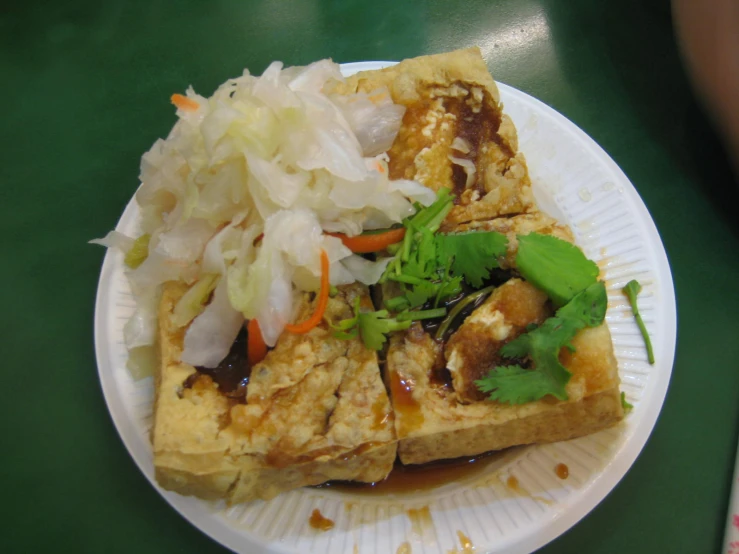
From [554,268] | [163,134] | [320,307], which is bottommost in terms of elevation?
[554,268]

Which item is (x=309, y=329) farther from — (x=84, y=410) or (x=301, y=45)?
(x=301, y=45)

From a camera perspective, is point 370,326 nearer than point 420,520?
Yes

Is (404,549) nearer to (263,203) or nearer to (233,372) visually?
(233,372)

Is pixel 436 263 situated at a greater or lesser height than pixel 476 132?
lesser

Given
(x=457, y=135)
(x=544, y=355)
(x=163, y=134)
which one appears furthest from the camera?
(x=163, y=134)

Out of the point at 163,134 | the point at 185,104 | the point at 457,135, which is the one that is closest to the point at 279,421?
the point at 185,104

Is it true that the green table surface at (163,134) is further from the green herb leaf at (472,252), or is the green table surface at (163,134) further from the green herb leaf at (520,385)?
the green herb leaf at (472,252)

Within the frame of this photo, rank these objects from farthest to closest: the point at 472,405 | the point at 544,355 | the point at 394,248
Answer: the point at 394,248 → the point at 472,405 → the point at 544,355
